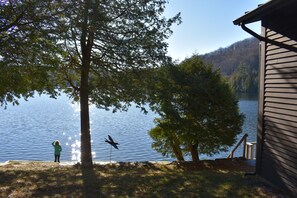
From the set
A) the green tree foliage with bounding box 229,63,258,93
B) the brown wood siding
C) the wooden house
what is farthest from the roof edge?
the green tree foliage with bounding box 229,63,258,93

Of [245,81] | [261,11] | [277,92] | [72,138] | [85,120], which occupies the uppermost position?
[245,81]

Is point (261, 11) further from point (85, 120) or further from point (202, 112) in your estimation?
point (202, 112)

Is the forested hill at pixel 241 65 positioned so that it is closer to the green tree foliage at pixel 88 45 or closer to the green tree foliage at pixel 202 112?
the green tree foliage at pixel 202 112

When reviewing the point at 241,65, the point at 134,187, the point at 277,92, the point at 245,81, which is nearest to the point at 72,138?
the point at 134,187

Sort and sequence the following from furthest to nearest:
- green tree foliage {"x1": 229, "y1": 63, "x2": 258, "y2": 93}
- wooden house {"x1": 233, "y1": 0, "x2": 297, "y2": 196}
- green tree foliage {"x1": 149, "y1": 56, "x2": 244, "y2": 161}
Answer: green tree foliage {"x1": 229, "y1": 63, "x2": 258, "y2": 93} → green tree foliage {"x1": 149, "y1": 56, "x2": 244, "y2": 161} → wooden house {"x1": 233, "y1": 0, "x2": 297, "y2": 196}

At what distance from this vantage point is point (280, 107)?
660 cm

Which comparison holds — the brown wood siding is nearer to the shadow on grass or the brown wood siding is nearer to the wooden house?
the wooden house

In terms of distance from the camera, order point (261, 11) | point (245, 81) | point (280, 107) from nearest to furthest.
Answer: point (261, 11) < point (280, 107) < point (245, 81)

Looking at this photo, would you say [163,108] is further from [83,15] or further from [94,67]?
[83,15]

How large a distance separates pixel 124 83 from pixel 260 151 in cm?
648

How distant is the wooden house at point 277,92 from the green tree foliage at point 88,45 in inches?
192

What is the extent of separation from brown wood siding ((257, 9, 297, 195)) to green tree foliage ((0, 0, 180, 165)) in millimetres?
5323

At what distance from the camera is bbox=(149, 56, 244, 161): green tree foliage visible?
14.6m

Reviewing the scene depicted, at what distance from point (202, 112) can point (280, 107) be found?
29.1 feet
